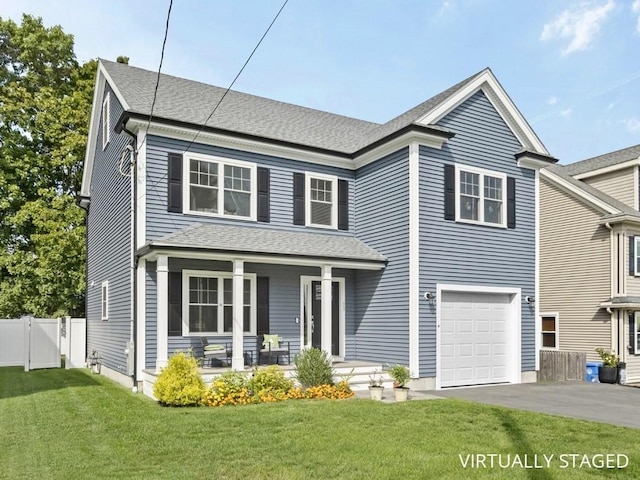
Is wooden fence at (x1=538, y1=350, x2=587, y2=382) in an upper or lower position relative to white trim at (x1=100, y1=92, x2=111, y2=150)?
lower

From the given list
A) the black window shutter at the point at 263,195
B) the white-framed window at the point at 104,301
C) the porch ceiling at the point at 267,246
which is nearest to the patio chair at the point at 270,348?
the porch ceiling at the point at 267,246

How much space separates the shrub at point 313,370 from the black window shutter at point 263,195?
366 cm

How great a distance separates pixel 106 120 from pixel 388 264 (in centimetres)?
921

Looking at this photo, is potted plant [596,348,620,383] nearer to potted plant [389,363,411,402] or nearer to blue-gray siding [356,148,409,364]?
blue-gray siding [356,148,409,364]

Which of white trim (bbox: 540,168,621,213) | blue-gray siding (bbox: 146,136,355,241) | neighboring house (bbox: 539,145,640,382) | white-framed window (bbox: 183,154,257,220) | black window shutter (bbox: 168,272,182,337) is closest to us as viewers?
black window shutter (bbox: 168,272,182,337)

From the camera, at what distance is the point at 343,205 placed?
14.6 m

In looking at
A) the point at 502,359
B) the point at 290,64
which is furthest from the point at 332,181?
the point at 502,359

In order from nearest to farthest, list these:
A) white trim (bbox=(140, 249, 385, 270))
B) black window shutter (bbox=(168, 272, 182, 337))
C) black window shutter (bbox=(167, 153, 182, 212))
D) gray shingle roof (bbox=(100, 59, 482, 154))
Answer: white trim (bbox=(140, 249, 385, 270)), black window shutter (bbox=(168, 272, 182, 337)), black window shutter (bbox=(167, 153, 182, 212)), gray shingle roof (bbox=(100, 59, 482, 154))

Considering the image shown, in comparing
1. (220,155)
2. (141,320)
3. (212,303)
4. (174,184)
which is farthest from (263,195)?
(141,320)

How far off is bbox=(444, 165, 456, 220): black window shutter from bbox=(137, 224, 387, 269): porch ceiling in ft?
6.33

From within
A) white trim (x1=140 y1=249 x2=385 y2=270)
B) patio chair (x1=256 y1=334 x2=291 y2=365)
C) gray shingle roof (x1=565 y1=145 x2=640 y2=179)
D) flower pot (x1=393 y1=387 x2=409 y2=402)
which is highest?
gray shingle roof (x1=565 y1=145 x2=640 y2=179)

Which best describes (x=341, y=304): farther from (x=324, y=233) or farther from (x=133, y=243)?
(x=133, y=243)

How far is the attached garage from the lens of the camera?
12.9 meters

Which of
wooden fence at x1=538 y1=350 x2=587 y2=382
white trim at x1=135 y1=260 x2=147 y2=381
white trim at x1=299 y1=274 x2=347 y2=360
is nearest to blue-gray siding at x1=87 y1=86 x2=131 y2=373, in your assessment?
white trim at x1=135 y1=260 x2=147 y2=381
